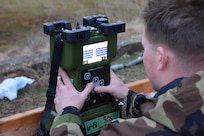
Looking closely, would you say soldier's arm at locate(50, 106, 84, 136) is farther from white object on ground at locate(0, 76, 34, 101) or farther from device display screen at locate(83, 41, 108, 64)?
white object on ground at locate(0, 76, 34, 101)

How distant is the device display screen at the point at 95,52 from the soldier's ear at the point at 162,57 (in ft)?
1.35

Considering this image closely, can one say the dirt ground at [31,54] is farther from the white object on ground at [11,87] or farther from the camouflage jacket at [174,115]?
the camouflage jacket at [174,115]

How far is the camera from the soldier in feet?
3.72

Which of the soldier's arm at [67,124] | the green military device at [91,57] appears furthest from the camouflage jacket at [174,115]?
the green military device at [91,57]

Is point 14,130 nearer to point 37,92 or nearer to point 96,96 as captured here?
point 96,96

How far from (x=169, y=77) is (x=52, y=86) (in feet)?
Answer: 1.94

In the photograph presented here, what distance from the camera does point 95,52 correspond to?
5.62ft

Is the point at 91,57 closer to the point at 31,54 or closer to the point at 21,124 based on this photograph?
the point at 21,124

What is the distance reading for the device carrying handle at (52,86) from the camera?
1603mm

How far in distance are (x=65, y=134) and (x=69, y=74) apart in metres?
0.38

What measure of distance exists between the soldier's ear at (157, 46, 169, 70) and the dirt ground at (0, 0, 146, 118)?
2.13 m

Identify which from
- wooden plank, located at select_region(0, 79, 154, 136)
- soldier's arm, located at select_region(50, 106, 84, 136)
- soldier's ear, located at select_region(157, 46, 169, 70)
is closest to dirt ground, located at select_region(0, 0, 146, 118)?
wooden plank, located at select_region(0, 79, 154, 136)

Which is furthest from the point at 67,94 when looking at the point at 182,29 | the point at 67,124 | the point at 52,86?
the point at 182,29

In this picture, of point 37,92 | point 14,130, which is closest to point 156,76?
point 14,130
